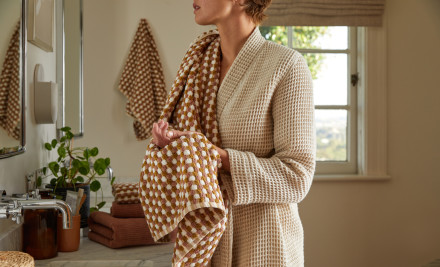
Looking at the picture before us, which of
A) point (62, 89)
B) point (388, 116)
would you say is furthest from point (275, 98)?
point (388, 116)

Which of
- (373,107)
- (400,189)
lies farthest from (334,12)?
(400,189)

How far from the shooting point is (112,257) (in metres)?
1.38

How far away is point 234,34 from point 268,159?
0.33m

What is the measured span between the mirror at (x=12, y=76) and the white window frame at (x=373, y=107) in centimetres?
197

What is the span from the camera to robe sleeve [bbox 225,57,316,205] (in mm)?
1138

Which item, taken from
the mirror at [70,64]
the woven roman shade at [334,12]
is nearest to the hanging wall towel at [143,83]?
the mirror at [70,64]

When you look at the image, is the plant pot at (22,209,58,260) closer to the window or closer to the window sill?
the window sill

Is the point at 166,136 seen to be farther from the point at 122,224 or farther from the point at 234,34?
the point at 122,224

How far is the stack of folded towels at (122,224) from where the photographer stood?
4.79ft

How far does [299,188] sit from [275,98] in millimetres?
200

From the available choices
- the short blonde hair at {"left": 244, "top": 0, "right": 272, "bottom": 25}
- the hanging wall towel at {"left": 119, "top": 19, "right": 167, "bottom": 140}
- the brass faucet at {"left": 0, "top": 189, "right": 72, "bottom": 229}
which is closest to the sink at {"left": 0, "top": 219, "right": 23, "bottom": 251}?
the brass faucet at {"left": 0, "top": 189, "right": 72, "bottom": 229}

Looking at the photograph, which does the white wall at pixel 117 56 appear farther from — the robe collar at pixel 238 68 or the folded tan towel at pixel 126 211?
the robe collar at pixel 238 68

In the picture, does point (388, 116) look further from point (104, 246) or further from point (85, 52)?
point (104, 246)

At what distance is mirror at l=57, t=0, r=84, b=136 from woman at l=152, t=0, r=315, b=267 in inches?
40.2
